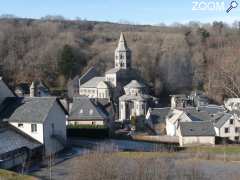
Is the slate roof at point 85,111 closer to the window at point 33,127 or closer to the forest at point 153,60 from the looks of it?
the window at point 33,127

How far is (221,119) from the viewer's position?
1601 inches

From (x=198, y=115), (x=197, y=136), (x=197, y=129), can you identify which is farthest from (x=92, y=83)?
(x=197, y=136)

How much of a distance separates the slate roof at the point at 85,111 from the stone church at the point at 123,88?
1183 centimetres

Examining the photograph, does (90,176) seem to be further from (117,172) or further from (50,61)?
(50,61)

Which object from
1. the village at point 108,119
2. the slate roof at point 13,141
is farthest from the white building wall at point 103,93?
the slate roof at point 13,141

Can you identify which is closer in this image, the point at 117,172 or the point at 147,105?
the point at 117,172

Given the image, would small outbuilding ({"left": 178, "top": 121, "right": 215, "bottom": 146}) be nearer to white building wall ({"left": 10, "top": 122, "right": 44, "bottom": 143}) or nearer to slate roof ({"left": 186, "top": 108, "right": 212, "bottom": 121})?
slate roof ({"left": 186, "top": 108, "right": 212, "bottom": 121})

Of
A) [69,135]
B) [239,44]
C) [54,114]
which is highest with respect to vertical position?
[239,44]

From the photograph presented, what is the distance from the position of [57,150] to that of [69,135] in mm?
7786

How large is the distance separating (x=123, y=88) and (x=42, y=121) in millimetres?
32918

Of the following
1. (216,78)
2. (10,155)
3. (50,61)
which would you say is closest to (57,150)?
(10,155)

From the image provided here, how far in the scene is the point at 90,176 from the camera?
64.9ft

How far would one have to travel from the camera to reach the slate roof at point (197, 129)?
1452 inches

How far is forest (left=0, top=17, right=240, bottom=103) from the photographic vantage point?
7488 centimetres
